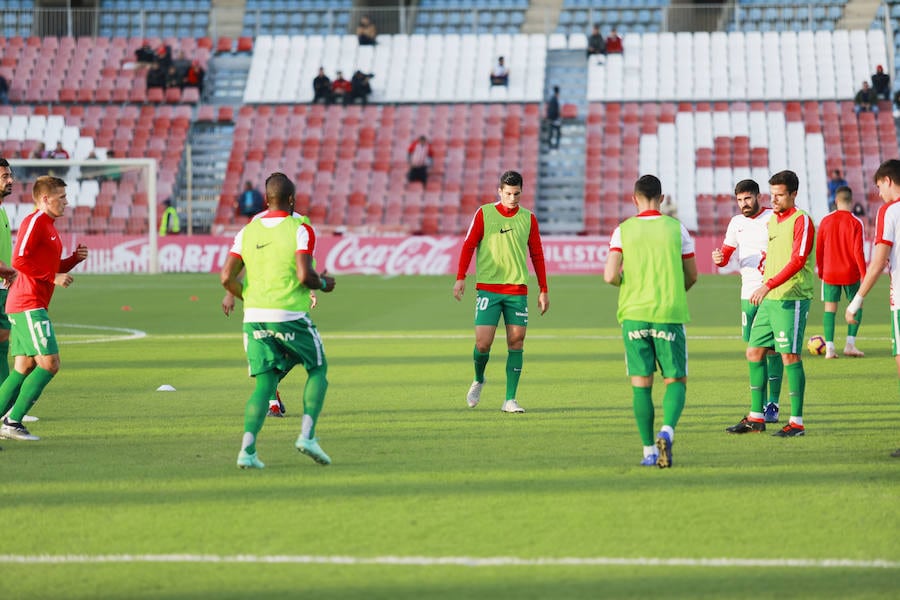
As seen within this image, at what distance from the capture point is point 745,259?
10398 mm

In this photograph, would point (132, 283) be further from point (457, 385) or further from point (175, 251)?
point (457, 385)

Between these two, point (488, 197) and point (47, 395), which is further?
point (488, 197)

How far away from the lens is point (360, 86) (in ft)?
139

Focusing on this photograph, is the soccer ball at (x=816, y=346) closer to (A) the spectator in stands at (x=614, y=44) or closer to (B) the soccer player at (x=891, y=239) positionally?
(B) the soccer player at (x=891, y=239)

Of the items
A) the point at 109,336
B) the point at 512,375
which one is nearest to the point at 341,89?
the point at 109,336

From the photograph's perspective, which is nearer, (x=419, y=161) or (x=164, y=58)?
(x=419, y=161)

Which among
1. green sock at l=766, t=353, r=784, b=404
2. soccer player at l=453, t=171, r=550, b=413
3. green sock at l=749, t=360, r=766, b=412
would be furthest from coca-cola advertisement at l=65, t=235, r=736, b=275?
green sock at l=749, t=360, r=766, b=412

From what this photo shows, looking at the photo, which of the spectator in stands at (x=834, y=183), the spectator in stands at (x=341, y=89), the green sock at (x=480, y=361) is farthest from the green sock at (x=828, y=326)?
the spectator in stands at (x=341, y=89)

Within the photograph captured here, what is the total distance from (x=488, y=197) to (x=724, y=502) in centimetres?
3253

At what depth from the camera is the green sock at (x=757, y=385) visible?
9312mm

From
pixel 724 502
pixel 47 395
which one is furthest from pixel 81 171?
pixel 724 502

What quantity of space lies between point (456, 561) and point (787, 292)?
4.52m

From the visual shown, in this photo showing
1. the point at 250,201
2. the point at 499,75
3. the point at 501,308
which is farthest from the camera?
the point at 499,75

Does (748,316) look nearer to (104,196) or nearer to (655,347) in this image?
(655,347)
